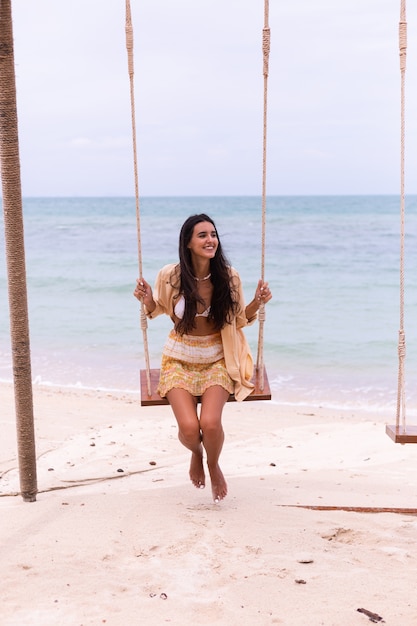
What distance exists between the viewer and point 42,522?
306cm

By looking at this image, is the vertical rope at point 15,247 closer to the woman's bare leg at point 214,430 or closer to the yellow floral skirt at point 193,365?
the yellow floral skirt at point 193,365

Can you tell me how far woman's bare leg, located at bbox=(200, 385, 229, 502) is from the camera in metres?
3.12

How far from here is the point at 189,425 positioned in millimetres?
3133

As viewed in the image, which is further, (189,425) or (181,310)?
(181,310)

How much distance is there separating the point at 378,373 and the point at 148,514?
4.77 metres

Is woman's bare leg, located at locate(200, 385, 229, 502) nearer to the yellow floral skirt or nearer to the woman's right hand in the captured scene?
the yellow floral skirt

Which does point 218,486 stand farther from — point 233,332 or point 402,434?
point 402,434

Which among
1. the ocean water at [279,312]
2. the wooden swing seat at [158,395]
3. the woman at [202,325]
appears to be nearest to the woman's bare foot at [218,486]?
the woman at [202,325]

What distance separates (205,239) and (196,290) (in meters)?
0.23

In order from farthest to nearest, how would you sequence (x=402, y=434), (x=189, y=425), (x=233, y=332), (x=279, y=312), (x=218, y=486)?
(x=279, y=312) → (x=233, y=332) → (x=218, y=486) → (x=189, y=425) → (x=402, y=434)

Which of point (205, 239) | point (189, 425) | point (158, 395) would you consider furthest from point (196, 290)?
point (189, 425)

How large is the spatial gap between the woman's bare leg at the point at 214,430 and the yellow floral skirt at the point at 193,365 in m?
0.05

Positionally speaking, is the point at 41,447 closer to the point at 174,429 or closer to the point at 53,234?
the point at 174,429

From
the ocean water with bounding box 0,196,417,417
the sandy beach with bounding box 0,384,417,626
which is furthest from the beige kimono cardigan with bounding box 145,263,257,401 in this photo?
the ocean water with bounding box 0,196,417,417
